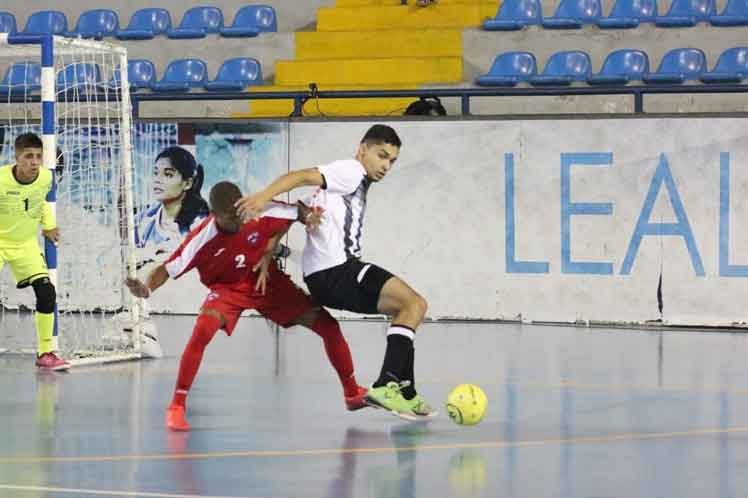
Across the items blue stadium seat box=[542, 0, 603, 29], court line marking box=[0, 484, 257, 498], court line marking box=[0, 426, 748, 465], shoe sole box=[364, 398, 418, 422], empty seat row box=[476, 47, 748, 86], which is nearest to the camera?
court line marking box=[0, 484, 257, 498]

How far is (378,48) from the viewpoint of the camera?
72.2ft

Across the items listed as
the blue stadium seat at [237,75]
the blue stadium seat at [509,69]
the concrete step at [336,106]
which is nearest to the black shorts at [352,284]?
the concrete step at [336,106]

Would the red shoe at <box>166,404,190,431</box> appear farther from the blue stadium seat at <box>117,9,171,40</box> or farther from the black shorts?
the blue stadium seat at <box>117,9,171,40</box>

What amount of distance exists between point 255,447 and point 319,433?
66 centimetres

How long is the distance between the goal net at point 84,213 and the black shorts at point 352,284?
3961mm

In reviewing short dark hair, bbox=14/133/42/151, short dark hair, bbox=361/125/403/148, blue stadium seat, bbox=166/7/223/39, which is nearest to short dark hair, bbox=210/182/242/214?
short dark hair, bbox=361/125/403/148

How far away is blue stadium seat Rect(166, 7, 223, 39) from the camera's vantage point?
23.5 metres

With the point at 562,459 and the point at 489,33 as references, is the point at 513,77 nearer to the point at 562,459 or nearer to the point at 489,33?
the point at 489,33

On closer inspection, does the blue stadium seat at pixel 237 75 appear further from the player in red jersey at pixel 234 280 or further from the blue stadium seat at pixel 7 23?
the player in red jersey at pixel 234 280

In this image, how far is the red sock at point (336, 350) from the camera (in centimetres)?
988

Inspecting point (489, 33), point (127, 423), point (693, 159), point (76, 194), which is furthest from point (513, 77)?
point (127, 423)

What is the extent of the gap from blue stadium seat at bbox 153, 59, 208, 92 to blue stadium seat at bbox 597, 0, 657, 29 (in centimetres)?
574

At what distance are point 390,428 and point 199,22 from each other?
1539 centimetres

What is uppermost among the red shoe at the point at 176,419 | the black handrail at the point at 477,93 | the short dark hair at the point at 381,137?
the black handrail at the point at 477,93
